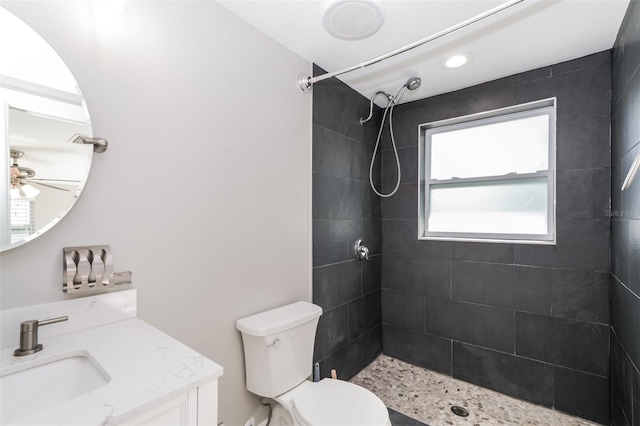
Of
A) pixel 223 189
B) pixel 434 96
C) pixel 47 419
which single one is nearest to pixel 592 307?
pixel 434 96

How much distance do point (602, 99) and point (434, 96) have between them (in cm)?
107

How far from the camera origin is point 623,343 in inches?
59.0

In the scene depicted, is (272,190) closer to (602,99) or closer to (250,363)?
(250,363)

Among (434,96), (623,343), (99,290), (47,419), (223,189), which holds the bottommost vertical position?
(623,343)

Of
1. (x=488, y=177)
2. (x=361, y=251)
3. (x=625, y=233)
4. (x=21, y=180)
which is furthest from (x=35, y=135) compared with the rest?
(x=488, y=177)

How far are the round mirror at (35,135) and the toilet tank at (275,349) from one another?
3.04 ft

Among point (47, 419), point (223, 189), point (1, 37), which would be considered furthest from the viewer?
point (223, 189)

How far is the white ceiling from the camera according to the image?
1.49 meters

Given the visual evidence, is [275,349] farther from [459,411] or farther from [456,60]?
[456,60]

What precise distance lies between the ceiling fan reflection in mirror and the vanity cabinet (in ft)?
2.53

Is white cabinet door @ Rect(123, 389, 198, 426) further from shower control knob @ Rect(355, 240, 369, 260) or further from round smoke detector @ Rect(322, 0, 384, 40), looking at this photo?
shower control knob @ Rect(355, 240, 369, 260)

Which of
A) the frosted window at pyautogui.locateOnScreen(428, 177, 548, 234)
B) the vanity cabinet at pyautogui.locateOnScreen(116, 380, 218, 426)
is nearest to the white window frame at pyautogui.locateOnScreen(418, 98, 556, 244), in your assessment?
the frosted window at pyautogui.locateOnScreen(428, 177, 548, 234)

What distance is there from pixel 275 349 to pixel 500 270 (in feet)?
5.69

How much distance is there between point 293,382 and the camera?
62.1 inches
